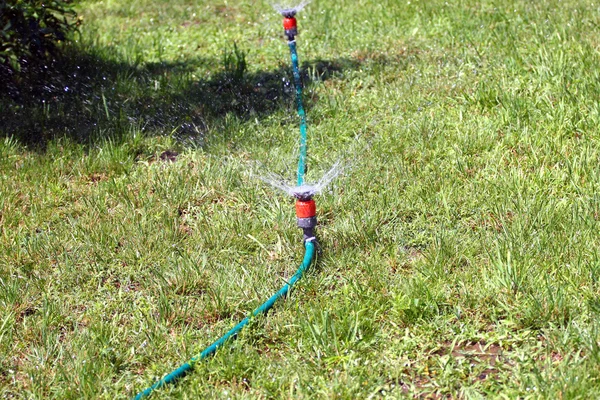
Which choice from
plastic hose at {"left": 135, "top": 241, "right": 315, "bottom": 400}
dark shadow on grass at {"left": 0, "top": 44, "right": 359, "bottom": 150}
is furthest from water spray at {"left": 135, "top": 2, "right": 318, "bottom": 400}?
dark shadow on grass at {"left": 0, "top": 44, "right": 359, "bottom": 150}

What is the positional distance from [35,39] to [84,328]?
8.61 ft

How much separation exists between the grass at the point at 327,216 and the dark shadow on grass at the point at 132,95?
21mm

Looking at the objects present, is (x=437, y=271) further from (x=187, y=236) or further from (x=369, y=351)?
(x=187, y=236)

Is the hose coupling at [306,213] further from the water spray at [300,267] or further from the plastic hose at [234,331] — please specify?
the plastic hose at [234,331]

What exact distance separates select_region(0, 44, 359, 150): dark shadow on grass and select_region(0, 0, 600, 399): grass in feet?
0.07

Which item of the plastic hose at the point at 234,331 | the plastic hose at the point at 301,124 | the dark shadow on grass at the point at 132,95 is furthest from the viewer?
the dark shadow on grass at the point at 132,95

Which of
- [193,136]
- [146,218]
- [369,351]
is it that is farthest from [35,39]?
[369,351]

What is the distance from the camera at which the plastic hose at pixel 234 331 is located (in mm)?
2608

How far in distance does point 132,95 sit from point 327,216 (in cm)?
204

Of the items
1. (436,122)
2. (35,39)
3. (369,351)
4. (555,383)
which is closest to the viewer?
(555,383)

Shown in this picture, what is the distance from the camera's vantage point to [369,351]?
2734mm

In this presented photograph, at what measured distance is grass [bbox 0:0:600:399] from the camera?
269cm

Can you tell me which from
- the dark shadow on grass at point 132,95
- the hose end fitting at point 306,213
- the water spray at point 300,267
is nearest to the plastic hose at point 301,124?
the water spray at point 300,267

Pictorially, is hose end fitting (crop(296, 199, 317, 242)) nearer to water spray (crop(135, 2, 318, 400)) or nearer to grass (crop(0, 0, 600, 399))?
water spray (crop(135, 2, 318, 400))
